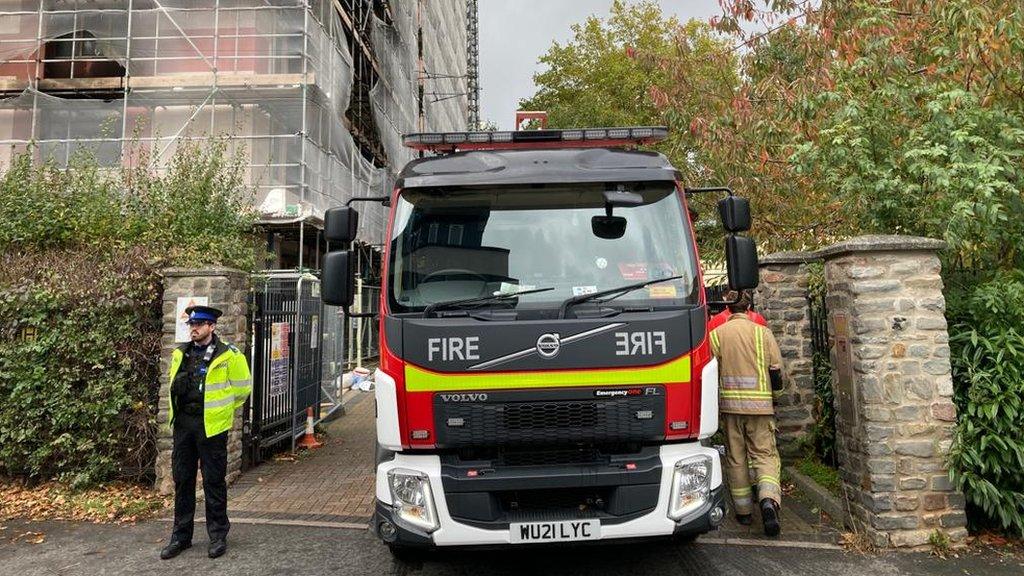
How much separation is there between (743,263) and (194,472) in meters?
4.27

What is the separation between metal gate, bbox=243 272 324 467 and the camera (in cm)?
694

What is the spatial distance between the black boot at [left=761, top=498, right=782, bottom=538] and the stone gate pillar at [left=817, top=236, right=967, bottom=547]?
1.99ft

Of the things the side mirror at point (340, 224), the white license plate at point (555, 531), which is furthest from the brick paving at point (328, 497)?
the side mirror at point (340, 224)

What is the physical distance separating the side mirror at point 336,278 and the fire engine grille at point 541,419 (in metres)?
1.07

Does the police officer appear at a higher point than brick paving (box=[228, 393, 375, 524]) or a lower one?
higher

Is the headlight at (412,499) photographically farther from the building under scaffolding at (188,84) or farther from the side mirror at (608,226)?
the building under scaffolding at (188,84)

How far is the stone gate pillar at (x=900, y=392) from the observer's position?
14.7ft

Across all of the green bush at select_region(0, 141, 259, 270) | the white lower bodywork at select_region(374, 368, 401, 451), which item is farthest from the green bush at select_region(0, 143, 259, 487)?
the white lower bodywork at select_region(374, 368, 401, 451)

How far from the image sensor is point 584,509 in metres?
3.52

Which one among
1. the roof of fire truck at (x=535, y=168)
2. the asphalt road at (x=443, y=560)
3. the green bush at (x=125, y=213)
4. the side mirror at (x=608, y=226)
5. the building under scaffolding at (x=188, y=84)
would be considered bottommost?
the asphalt road at (x=443, y=560)

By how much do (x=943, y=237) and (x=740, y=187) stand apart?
Result: 11.0ft

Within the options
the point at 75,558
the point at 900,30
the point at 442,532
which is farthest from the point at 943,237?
the point at 75,558

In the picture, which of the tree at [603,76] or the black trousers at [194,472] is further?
the tree at [603,76]

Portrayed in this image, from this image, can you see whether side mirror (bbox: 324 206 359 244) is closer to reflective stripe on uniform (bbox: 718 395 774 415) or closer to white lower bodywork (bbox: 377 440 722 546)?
white lower bodywork (bbox: 377 440 722 546)
